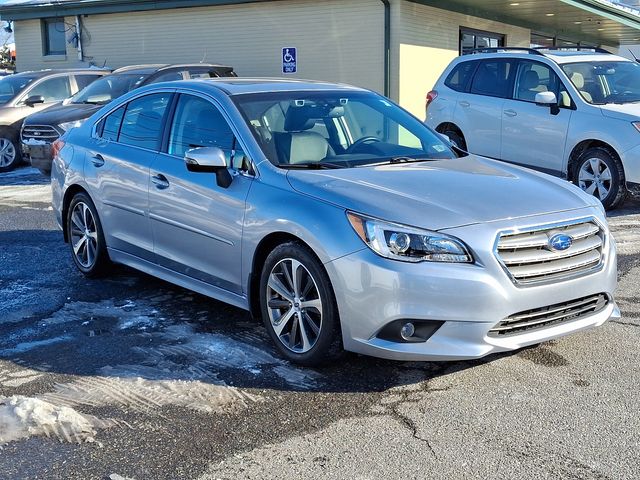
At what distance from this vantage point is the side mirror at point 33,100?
1422 centimetres

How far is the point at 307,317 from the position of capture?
4402mm

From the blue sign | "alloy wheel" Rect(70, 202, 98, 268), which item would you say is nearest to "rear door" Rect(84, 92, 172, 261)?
"alloy wheel" Rect(70, 202, 98, 268)

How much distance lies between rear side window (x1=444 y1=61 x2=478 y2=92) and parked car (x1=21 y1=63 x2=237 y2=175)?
208 inches

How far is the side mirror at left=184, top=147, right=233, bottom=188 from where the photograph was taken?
15.6 ft

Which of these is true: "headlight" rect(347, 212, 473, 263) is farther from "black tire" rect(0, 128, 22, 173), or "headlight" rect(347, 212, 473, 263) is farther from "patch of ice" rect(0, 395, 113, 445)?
"black tire" rect(0, 128, 22, 173)

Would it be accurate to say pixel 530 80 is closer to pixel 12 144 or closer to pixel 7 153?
pixel 12 144

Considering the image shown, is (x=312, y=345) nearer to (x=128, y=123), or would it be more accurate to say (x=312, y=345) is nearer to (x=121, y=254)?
(x=121, y=254)

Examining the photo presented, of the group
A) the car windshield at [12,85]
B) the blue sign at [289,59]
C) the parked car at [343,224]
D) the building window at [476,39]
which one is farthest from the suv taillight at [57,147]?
the building window at [476,39]

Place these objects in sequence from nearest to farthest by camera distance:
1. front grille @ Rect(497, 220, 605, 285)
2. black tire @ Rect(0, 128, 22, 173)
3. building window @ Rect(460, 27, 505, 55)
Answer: front grille @ Rect(497, 220, 605, 285) → black tire @ Rect(0, 128, 22, 173) → building window @ Rect(460, 27, 505, 55)

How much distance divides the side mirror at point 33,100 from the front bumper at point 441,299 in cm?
1175

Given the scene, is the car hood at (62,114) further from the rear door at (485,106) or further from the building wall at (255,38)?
the rear door at (485,106)

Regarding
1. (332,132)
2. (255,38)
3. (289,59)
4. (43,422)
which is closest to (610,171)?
(332,132)

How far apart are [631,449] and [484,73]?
797cm

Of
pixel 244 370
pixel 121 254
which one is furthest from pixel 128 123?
pixel 244 370
